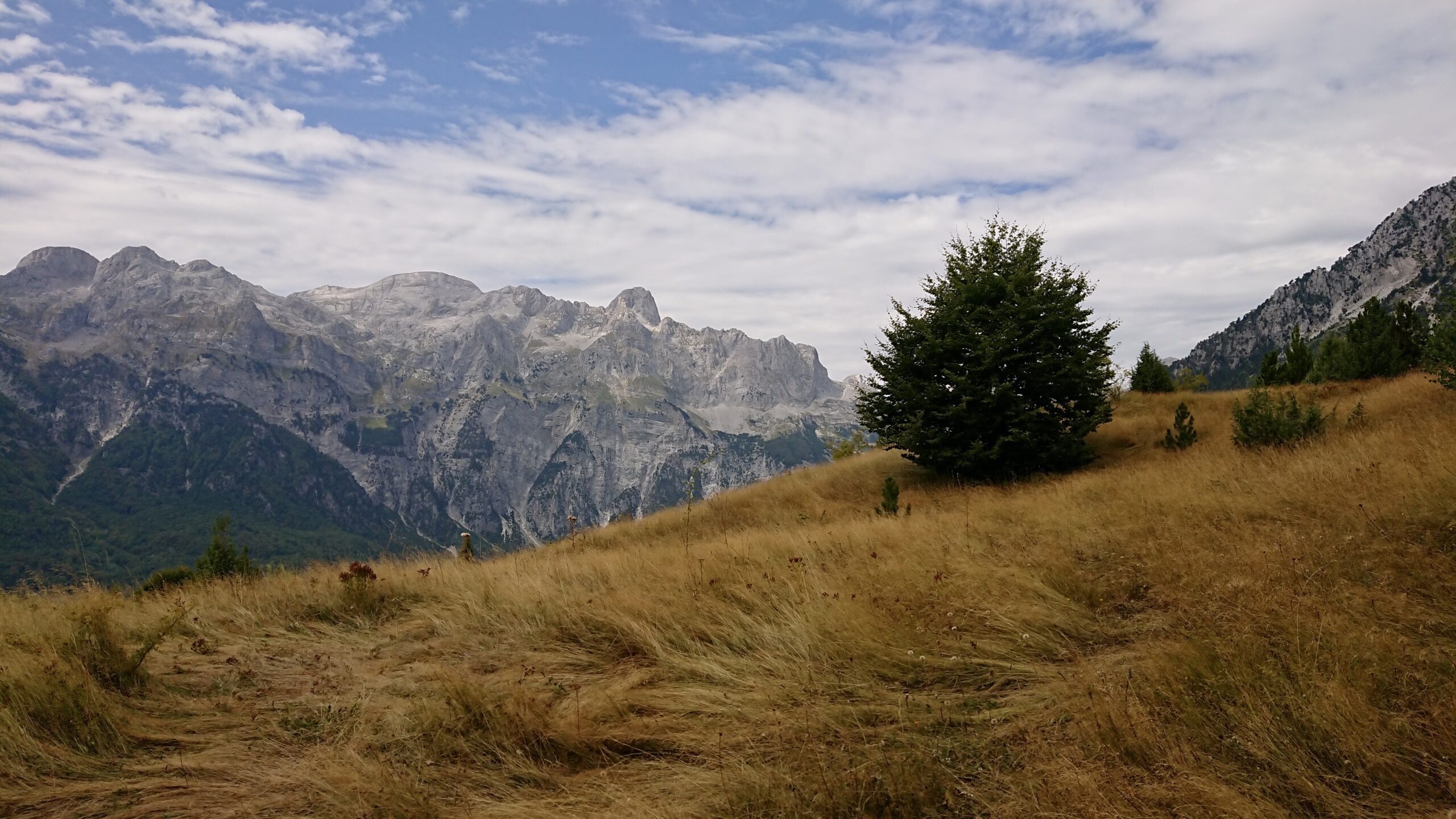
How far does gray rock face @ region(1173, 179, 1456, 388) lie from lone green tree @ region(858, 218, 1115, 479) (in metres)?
165

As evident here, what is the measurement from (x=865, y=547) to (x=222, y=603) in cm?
800

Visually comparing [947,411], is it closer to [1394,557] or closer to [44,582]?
[1394,557]

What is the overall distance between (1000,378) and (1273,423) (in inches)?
226

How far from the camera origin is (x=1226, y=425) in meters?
18.1

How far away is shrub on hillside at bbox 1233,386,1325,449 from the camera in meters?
13.3

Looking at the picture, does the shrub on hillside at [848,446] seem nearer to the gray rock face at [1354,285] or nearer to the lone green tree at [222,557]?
the lone green tree at [222,557]

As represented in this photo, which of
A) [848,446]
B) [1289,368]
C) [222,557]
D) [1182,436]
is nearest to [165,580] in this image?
[222,557]

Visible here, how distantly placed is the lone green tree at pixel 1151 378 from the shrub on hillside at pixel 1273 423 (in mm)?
13817

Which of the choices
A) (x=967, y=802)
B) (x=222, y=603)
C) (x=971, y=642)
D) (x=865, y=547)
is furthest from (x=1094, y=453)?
(x=222, y=603)

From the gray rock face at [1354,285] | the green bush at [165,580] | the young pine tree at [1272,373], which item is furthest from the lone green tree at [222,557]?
the gray rock face at [1354,285]

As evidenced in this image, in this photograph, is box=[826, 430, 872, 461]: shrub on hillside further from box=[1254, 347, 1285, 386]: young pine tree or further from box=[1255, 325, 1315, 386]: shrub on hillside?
box=[1255, 325, 1315, 386]: shrub on hillside

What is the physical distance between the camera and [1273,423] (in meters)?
13.7

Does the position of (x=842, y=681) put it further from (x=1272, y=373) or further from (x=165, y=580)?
(x=1272, y=373)

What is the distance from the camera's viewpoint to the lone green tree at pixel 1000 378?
56.3 ft
